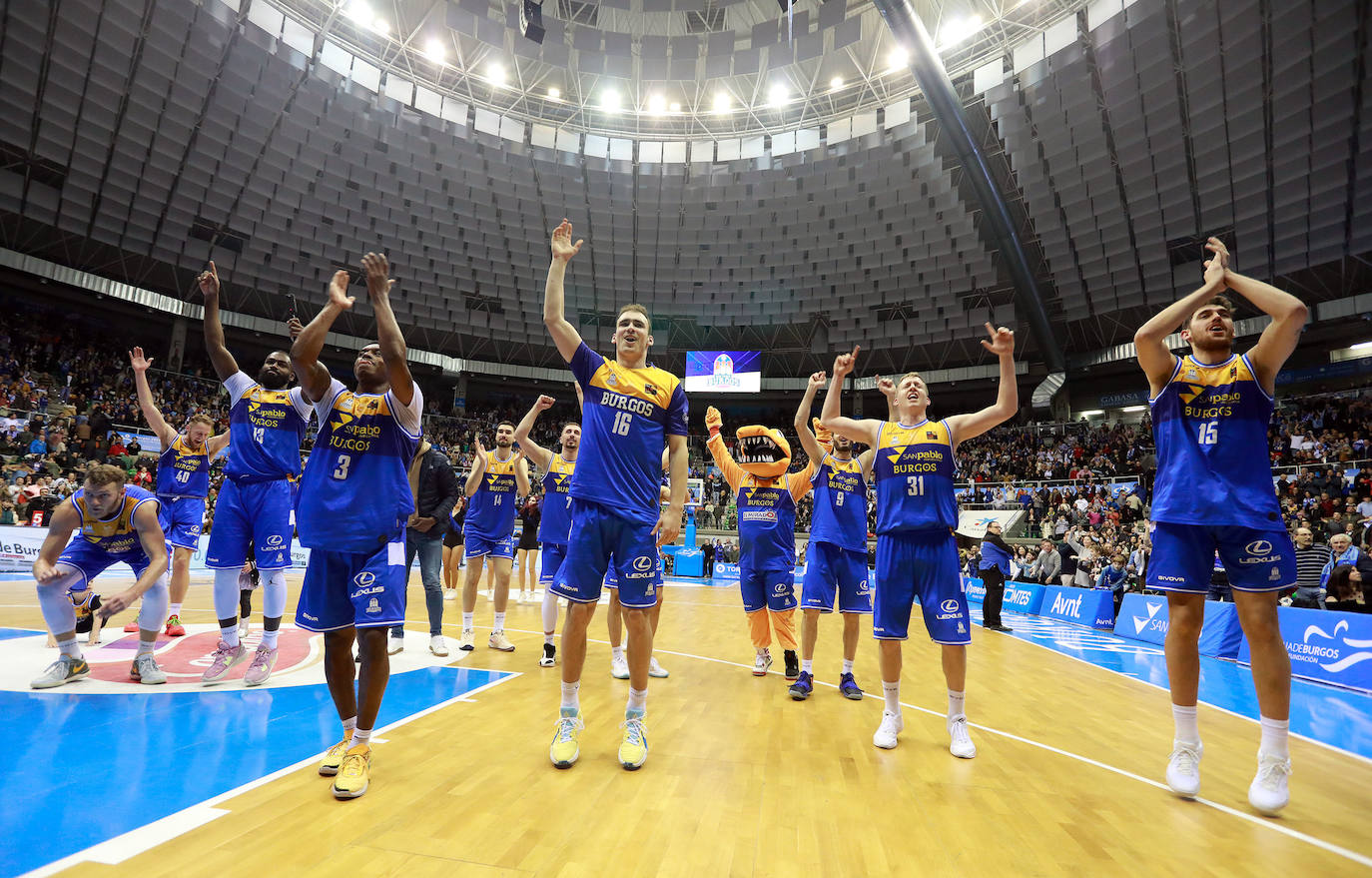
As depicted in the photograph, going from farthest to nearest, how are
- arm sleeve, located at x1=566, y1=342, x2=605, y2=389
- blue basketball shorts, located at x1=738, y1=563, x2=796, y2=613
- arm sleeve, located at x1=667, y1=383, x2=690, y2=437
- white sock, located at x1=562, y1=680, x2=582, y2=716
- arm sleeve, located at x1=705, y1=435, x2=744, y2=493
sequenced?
1. arm sleeve, located at x1=705, y1=435, x2=744, y2=493
2. blue basketball shorts, located at x1=738, y1=563, x2=796, y2=613
3. arm sleeve, located at x1=667, y1=383, x2=690, y2=437
4. arm sleeve, located at x1=566, y1=342, x2=605, y2=389
5. white sock, located at x1=562, y1=680, x2=582, y2=716

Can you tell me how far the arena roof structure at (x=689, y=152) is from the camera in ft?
62.4

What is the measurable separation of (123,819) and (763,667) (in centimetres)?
488

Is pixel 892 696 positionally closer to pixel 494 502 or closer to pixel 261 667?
pixel 261 667

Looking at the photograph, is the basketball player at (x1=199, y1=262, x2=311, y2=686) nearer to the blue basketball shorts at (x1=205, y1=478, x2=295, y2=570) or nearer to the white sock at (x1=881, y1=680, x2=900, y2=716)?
the blue basketball shorts at (x1=205, y1=478, x2=295, y2=570)

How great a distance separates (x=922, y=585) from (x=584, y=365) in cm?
251

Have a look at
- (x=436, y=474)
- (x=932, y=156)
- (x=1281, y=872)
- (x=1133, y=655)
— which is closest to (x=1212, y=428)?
(x=1281, y=872)

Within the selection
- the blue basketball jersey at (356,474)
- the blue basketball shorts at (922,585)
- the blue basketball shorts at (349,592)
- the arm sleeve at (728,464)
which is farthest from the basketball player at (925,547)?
the blue basketball shorts at (349,592)

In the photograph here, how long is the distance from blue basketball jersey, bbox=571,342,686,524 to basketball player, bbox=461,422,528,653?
3.38 meters

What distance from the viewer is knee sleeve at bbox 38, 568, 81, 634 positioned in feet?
14.9

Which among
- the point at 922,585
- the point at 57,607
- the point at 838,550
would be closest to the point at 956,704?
the point at 922,585

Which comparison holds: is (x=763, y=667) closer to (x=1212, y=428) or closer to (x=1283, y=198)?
(x=1212, y=428)

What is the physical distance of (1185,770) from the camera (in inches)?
130

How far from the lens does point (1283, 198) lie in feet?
68.5

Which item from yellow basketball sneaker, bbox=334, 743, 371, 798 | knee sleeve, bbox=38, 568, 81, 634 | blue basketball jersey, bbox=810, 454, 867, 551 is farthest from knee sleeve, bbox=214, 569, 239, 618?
blue basketball jersey, bbox=810, 454, 867, 551
